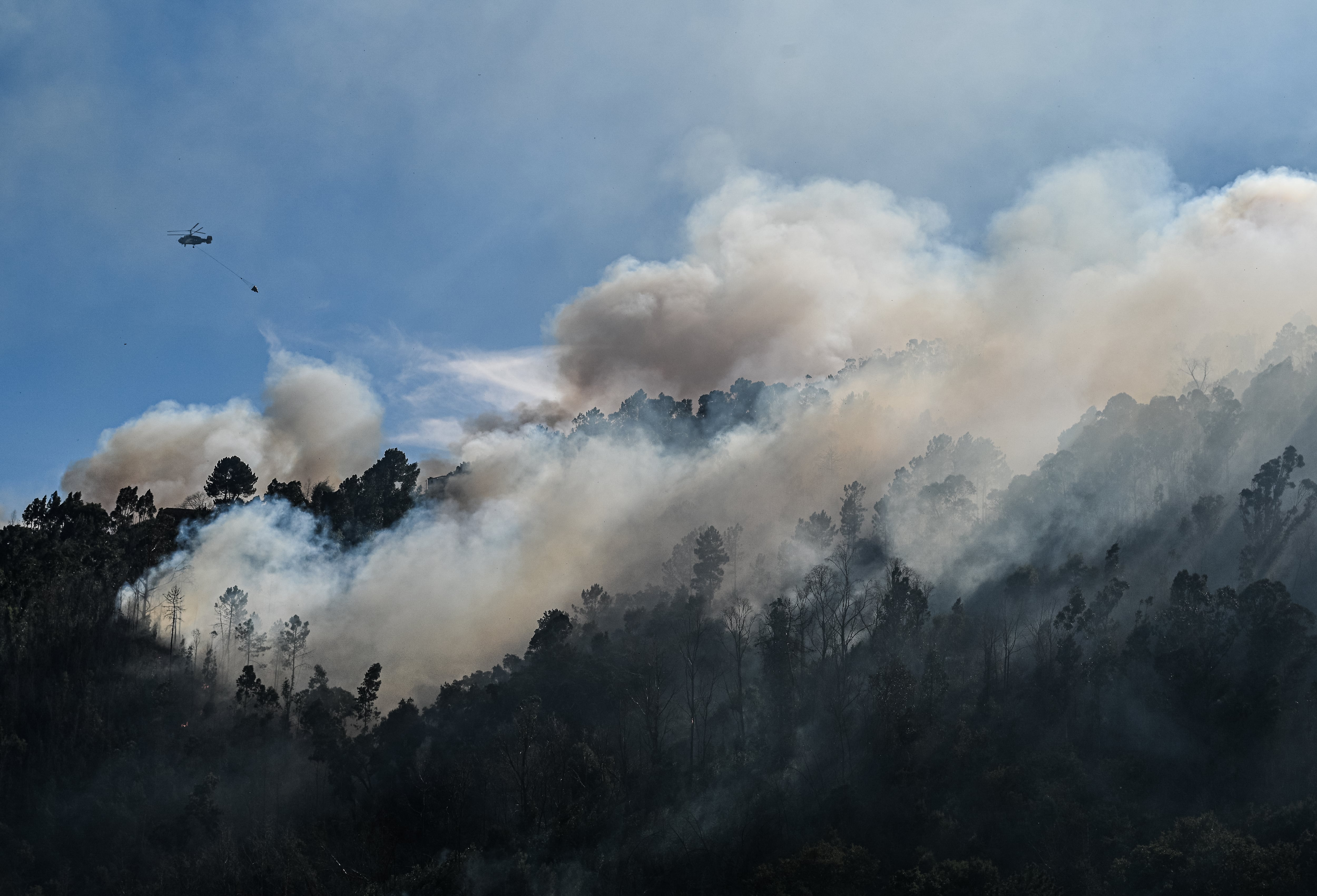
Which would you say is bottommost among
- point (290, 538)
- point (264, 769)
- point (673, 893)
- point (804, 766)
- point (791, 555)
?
point (673, 893)

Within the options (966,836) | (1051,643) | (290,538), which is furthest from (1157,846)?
(290,538)

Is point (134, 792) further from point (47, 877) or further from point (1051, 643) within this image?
point (1051, 643)

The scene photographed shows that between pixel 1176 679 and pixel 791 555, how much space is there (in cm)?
7672

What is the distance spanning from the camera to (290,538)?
19250cm

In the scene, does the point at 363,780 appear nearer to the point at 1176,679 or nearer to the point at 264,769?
the point at 264,769

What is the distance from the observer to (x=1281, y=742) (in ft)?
328

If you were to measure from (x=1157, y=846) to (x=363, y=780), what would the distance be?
101041 mm

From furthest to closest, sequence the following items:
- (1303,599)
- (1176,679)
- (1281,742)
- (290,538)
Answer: (290,538)
(1303,599)
(1176,679)
(1281,742)

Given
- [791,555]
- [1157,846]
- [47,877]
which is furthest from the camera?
[791,555]

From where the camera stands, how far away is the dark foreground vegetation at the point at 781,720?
3964 inches

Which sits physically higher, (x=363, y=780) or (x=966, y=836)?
(x=363, y=780)

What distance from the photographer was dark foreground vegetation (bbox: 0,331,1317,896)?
330ft

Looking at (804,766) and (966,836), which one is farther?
(804,766)

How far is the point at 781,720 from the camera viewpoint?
13238 centimetres
